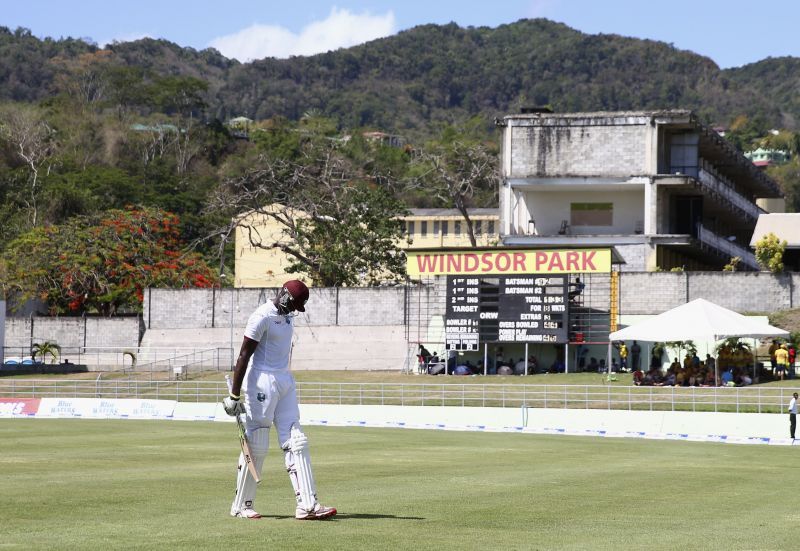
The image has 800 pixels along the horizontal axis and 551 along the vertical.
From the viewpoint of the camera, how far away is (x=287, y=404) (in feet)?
42.3

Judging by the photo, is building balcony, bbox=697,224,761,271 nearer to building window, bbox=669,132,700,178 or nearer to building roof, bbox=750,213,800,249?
building window, bbox=669,132,700,178

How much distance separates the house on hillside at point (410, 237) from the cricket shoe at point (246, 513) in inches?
3479

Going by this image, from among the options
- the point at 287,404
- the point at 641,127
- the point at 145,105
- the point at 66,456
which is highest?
the point at 145,105

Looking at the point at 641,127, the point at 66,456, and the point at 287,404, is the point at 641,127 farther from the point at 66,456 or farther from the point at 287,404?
the point at 287,404

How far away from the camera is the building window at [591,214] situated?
75938 mm

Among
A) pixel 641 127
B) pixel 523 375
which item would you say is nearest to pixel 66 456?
pixel 523 375

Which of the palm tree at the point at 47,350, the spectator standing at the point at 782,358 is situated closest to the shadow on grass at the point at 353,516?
the spectator standing at the point at 782,358

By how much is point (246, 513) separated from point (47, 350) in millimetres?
56395

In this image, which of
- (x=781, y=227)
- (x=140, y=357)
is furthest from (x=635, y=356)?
(x=140, y=357)

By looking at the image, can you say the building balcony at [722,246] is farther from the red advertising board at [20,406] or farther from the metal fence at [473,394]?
the red advertising board at [20,406]

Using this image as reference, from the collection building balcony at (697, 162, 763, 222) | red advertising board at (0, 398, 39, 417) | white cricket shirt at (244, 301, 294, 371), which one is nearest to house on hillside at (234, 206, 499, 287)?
building balcony at (697, 162, 763, 222)

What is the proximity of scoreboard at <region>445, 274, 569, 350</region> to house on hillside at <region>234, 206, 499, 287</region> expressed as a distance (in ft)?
149

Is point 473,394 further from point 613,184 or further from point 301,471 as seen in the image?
point 301,471

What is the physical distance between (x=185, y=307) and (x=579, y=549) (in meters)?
57.2
